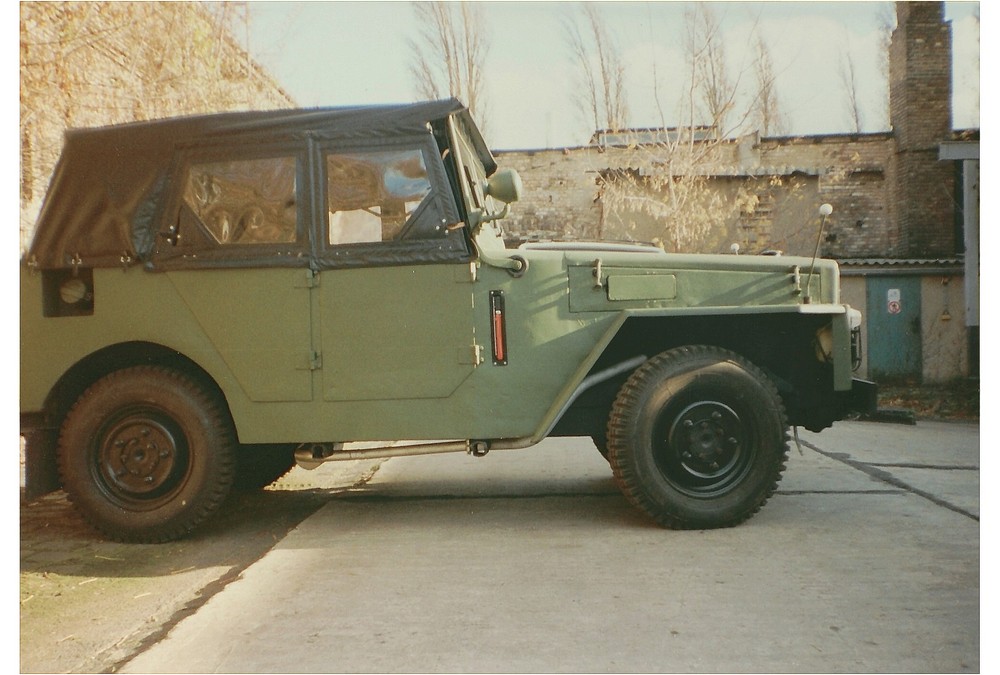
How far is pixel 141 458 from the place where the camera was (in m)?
4.18

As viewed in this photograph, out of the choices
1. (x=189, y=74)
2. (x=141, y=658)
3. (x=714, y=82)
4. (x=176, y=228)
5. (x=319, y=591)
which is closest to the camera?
(x=141, y=658)

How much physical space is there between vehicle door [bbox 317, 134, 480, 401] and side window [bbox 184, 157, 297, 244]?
20cm

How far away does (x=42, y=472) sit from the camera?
4238mm

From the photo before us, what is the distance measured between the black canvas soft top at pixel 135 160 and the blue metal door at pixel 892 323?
45.0 ft

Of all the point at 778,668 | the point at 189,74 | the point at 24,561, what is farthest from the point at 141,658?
the point at 189,74

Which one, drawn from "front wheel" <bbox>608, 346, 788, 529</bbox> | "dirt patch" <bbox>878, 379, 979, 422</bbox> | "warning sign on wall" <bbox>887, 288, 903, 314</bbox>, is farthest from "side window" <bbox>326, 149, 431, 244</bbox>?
"warning sign on wall" <bbox>887, 288, 903, 314</bbox>

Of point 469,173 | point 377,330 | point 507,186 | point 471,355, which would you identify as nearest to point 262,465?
point 377,330

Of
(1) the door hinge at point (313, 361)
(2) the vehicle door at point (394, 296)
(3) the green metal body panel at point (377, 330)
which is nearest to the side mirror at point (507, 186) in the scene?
(3) the green metal body panel at point (377, 330)

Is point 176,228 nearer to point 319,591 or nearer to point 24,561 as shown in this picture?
point 24,561

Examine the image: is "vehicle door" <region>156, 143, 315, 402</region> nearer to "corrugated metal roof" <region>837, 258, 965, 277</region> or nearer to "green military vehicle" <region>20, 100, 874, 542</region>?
"green military vehicle" <region>20, 100, 874, 542</region>

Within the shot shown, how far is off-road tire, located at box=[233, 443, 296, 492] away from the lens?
486 centimetres

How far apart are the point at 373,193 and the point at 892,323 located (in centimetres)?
1433

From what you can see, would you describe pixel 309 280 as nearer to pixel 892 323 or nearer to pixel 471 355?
pixel 471 355

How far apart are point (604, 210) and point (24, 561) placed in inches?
515
